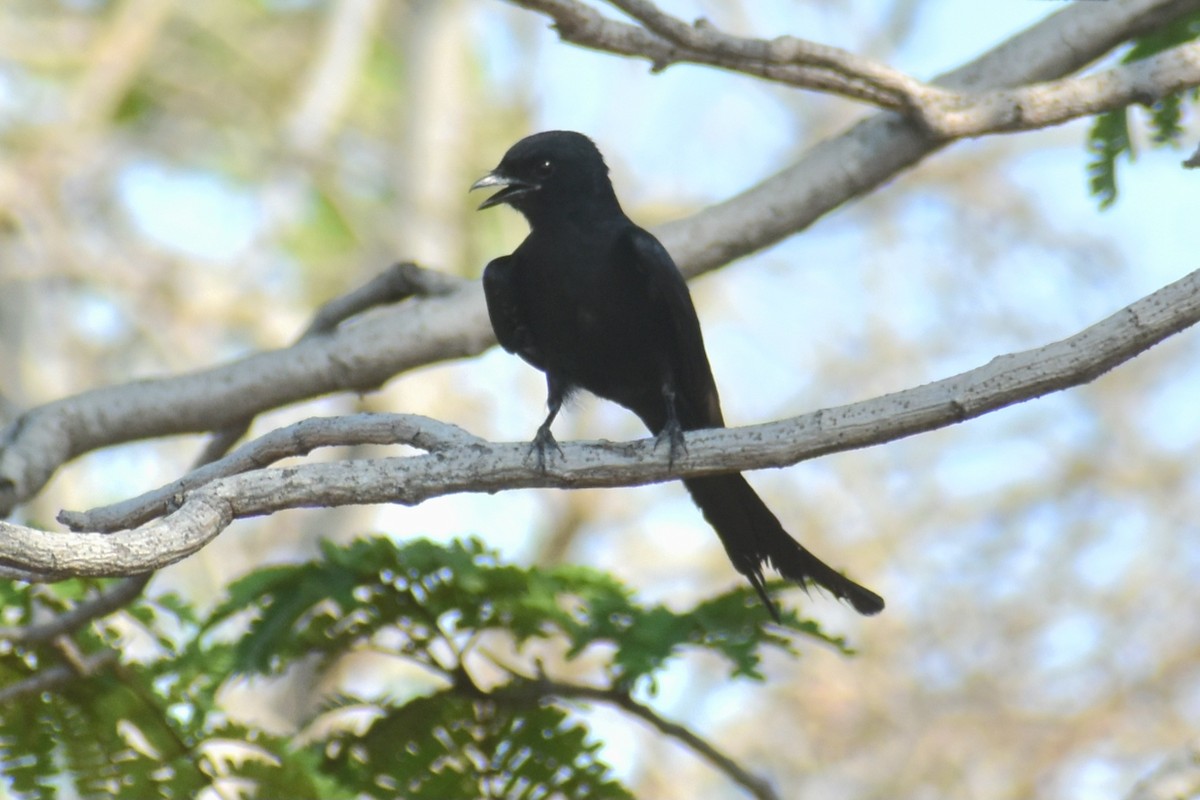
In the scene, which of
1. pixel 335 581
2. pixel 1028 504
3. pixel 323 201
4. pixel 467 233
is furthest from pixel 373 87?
pixel 335 581

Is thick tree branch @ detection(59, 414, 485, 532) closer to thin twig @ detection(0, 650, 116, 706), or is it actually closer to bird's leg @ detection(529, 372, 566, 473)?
bird's leg @ detection(529, 372, 566, 473)

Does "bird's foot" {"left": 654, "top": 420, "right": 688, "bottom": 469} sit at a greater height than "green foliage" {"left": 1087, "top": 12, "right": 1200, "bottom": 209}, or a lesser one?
lesser

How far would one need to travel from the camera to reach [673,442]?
140 inches

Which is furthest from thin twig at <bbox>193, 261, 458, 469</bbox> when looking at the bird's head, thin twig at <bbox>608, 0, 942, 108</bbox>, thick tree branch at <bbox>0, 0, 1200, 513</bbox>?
thin twig at <bbox>608, 0, 942, 108</bbox>

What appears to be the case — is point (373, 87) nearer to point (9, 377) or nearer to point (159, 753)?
point (9, 377)

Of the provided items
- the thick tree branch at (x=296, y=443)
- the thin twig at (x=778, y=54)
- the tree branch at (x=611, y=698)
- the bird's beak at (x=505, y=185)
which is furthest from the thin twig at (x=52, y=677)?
the thin twig at (x=778, y=54)

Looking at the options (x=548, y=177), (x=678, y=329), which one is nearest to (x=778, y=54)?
(x=678, y=329)

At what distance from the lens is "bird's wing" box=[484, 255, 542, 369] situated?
4.86m

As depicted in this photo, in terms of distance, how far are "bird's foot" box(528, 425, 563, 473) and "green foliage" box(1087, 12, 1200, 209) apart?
2161mm

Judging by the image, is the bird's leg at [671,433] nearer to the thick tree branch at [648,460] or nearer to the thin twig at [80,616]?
the thick tree branch at [648,460]

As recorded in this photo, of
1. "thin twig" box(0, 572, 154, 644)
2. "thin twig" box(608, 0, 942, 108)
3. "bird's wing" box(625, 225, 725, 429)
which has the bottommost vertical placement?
"thin twig" box(0, 572, 154, 644)

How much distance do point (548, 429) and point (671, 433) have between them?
1.65 feet

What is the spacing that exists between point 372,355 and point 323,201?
34.4ft

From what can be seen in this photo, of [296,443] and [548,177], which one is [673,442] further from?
[548,177]
